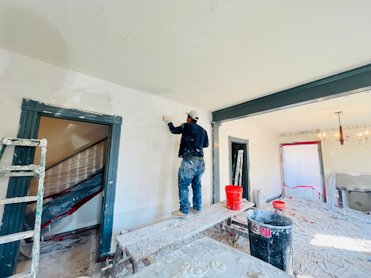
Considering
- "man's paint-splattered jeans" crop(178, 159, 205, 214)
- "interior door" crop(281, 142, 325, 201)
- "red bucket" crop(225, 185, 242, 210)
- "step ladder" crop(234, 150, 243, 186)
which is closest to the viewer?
"man's paint-splattered jeans" crop(178, 159, 205, 214)

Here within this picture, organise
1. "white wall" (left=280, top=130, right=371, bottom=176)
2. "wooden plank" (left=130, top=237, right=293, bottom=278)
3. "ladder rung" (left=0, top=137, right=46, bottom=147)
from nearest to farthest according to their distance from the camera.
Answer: "wooden plank" (left=130, top=237, right=293, bottom=278) → "ladder rung" (left=0, top=137, right=46, bottom=147) → "white wall" (left=280, top=130, right=371, bottom=176)

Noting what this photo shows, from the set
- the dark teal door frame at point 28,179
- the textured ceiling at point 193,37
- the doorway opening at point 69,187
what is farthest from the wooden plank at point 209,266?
the textured ceiling at point 193,37

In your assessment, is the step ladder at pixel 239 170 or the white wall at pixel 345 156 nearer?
the step ladder at pixel 239 170

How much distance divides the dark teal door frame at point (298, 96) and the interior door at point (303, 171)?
4.02 meters

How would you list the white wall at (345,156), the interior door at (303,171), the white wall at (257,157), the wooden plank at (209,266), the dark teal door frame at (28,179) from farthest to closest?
the interior door at (303,171), the white wall at (345,156), the white wall at (257,157), the dark teal door frame at (28,179), the wooden plank at (209,266)

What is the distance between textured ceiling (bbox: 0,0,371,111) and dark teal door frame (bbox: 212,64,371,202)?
149mm

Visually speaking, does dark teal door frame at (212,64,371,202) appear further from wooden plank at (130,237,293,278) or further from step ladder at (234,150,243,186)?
wooden plank at (130,237,293,278)

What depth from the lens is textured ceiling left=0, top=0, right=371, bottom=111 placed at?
1.18 metres

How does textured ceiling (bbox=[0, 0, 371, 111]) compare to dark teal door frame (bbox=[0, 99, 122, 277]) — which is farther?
dark teal door frame (bbox=[0, 99, 122, 277])

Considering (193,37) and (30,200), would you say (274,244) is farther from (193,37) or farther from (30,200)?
(30,200)

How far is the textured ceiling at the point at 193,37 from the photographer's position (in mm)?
1179

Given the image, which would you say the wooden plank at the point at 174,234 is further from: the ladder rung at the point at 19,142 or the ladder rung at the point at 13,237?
the ladder rung at the point at 19,142

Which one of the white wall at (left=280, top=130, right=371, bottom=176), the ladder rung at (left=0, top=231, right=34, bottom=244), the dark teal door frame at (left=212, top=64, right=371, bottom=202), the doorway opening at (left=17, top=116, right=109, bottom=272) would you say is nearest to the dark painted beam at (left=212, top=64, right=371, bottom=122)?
the dark teal door frame at (left=212, top=64, right=371, bottom=202)

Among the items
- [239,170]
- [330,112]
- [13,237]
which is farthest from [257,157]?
[13,237]
